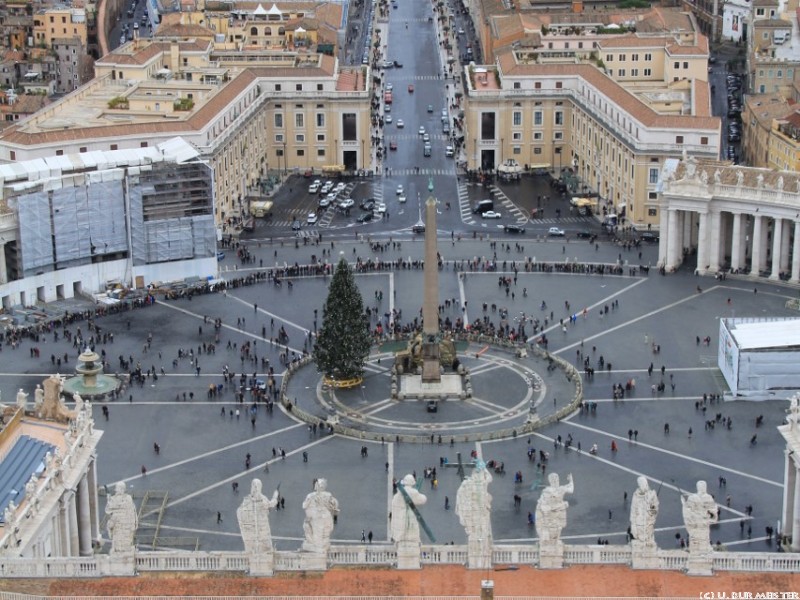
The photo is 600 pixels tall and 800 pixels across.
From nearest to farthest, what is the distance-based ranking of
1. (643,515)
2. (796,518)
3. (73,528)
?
1. (643,515)
2. (73,528)
3. (796,518)

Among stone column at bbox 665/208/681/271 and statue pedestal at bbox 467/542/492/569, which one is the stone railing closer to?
statue pedestal at bbox 467/542/492/569

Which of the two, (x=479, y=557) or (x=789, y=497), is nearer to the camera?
(x=479, y=557)

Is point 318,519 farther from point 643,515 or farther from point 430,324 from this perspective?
point 430,324

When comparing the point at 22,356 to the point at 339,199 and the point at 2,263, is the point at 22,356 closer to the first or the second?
the point at 2,263

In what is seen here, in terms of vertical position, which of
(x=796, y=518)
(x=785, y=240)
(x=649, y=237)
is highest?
(x=785, y=240)

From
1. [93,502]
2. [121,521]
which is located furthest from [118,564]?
[93,502]

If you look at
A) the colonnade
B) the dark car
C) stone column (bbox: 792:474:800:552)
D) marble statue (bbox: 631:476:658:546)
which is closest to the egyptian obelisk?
the colonnade

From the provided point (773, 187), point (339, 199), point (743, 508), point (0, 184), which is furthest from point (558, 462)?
point (339, 199)
